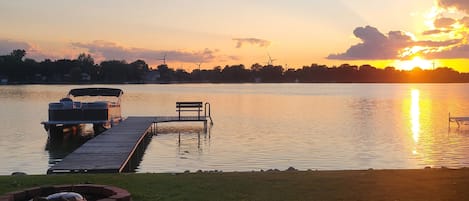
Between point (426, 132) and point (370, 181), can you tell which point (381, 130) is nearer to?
point (426, 132)

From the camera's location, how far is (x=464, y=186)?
30.9 feet

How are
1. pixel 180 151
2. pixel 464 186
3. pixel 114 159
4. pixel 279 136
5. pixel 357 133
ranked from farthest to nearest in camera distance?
1. pixel 357 133
2. pixel 279 136
3. pixel 180 151
4. pixel 114 159
5. pixel 464 186

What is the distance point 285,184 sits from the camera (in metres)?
9.55

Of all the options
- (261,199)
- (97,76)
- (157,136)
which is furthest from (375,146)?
(97,76)

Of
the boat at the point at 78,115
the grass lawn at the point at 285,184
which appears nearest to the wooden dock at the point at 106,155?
the boat at the point at 78,115

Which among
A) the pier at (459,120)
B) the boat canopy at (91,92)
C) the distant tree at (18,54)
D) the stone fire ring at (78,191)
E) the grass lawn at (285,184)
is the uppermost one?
the distant tree at (18,54)

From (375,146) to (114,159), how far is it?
13.5 meters

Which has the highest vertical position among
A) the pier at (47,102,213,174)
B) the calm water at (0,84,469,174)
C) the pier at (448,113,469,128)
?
the pier at (47,102,213,174)

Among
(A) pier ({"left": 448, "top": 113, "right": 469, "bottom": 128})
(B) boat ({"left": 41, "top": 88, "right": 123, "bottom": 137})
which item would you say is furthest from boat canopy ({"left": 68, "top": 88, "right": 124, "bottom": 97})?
(A) pier ({"left": 448, "top": 113, "right": 469, "bottom": 128})

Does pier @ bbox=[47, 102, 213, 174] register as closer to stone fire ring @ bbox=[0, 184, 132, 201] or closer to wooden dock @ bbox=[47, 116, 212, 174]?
wooden dock @ bbox=[47, 116, 212, 174]

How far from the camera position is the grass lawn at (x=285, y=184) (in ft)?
28.2

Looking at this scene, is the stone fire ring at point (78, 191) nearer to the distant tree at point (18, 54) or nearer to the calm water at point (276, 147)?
the calm water at point (276, 147)

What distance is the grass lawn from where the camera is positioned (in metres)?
8.59

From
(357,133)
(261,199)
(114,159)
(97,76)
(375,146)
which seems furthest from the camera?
(97,76)
